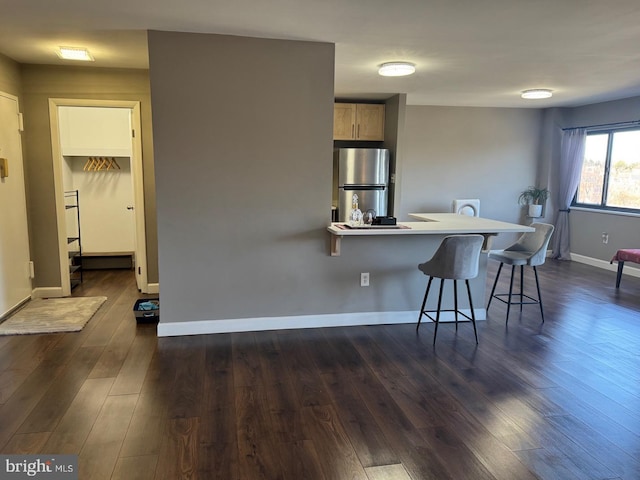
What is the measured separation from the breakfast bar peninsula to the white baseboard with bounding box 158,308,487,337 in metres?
0.09

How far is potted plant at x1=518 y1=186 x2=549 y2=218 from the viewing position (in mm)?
6996

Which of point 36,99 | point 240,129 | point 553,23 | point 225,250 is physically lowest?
point 225,250

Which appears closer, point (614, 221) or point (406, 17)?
point (406, 17)

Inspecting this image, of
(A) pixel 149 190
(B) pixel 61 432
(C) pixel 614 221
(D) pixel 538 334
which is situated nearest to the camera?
(B) pixel 61 432

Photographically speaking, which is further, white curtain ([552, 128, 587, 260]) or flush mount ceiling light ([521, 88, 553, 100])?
white curtain ([552, 128, 587, 260])

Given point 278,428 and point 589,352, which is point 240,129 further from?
point 589,352

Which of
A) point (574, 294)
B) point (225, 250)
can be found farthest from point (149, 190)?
point (574, 294)

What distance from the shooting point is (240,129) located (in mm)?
3529

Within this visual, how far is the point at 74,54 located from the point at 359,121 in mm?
3580

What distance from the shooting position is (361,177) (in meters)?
5.93

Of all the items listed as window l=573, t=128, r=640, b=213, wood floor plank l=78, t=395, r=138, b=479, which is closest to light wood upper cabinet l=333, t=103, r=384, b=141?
window l=573, t=128, r=640, b=213

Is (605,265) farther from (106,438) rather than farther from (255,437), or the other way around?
(106,438)

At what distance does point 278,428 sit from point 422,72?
3.71 meters

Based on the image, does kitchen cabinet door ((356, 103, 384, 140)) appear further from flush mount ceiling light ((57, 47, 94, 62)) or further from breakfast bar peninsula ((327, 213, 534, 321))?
flush mount ceiling light ((57, 47, 94, 62))
